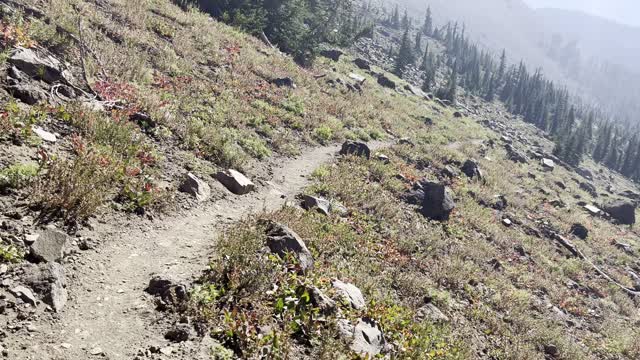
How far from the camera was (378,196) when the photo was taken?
16.7 m

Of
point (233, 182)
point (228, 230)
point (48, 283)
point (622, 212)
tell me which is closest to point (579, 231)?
point (622, 212)

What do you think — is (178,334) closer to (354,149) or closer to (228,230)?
(228,230)

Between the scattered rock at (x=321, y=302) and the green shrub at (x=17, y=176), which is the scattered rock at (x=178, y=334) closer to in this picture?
the scattered rock at (x=321, y=302)

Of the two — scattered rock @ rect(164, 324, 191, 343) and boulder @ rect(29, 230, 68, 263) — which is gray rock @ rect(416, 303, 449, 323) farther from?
boulder @ rect(29, 230, 68, 263)

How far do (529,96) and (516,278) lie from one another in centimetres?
15284

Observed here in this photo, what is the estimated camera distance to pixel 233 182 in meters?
11.8

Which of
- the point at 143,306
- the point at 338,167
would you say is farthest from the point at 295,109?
the point at 143,306

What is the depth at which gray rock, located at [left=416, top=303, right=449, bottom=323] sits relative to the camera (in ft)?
34.1

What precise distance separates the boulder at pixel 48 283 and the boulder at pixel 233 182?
20.1 feet

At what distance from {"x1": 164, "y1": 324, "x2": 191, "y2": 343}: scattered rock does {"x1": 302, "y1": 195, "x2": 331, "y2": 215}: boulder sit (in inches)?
272

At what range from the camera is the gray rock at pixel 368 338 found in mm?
6855

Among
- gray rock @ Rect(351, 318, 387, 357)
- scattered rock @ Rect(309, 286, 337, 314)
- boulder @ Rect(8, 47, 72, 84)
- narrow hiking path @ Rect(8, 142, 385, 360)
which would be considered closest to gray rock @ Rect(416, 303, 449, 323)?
gray rock @ Rect(351, 318, 387, 357)

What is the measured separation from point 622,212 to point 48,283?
53.0m

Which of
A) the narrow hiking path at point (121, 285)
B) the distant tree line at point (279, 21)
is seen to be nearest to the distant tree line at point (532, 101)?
the distant tree line at point (279, 21)
